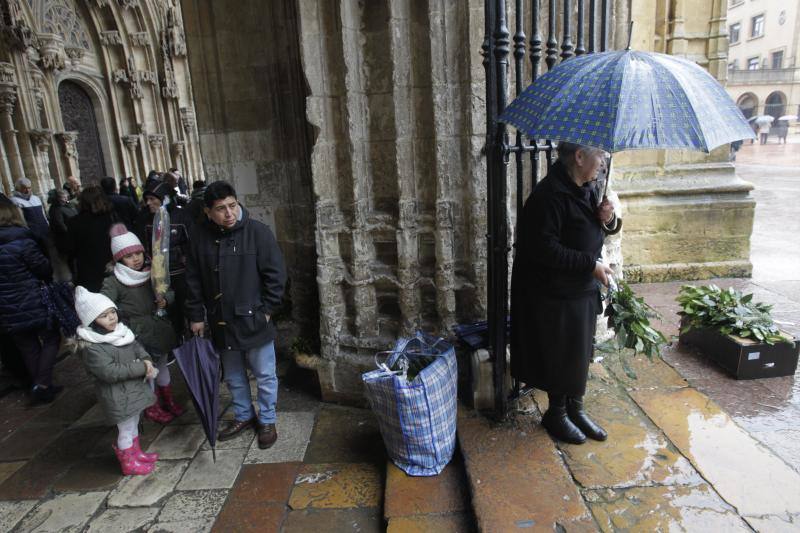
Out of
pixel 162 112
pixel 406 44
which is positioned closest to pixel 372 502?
pixel 406 44

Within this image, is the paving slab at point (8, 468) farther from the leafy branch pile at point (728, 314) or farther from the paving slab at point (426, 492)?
the leafy branch pile at point (728, 314)

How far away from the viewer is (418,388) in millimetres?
2527

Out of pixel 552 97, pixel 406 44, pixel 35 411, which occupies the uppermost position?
pixel 406 44

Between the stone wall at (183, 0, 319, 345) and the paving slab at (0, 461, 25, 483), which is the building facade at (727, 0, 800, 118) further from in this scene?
the paving slab at (0, 461, 25, 483)

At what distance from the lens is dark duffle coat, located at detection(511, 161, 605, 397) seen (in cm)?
238

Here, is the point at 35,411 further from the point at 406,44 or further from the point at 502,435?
the point at 406,44

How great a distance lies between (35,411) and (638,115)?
4845 millimetres

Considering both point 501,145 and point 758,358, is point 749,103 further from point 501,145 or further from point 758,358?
point 501,145

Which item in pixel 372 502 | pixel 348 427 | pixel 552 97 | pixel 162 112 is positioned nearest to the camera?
pixel 552 97

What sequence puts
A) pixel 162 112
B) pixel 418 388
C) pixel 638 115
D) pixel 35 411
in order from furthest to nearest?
pixel 162 112 → pixel 35 411 → pixel 418 388 → pixel 638 115

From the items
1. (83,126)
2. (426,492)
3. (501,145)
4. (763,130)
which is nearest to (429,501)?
(426,492)

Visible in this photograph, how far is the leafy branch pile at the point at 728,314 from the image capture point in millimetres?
3420

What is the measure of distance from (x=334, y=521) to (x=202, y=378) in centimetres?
120

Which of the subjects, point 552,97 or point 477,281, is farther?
point 477,281
